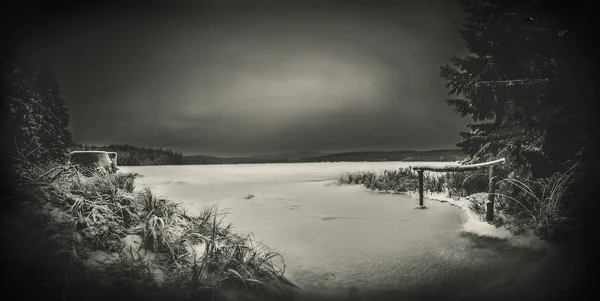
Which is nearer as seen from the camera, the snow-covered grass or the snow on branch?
the snow-covered grass

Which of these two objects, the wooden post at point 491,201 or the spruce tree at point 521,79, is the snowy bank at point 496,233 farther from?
the spruce tree at point 521,79

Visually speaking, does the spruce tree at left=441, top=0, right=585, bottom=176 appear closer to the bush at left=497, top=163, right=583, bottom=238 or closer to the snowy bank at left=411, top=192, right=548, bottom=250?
the bush at left=497, top=163, right=583, bottom=238

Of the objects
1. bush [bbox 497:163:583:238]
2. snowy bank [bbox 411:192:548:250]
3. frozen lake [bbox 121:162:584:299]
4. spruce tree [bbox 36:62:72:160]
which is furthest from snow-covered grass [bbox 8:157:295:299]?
bush [bbox 497:163:583:238]

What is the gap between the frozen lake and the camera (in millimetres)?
3041

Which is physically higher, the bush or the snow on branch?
the snow on branch

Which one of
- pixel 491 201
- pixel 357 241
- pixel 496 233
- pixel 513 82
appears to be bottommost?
pixel 357 241

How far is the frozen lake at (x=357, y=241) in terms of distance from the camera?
304 centimetres

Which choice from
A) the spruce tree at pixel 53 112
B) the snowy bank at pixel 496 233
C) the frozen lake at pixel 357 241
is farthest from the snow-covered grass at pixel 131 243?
the snowy bank at pixel 496 233

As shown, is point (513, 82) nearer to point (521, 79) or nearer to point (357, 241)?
point (521, 79)

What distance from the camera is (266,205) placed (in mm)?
5160

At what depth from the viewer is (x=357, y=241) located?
3.78m

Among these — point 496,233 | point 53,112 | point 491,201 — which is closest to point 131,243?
point 53,112

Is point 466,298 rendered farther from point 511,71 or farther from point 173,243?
point 173,243

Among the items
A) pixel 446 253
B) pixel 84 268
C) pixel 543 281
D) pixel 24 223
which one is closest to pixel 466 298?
pixel 446 253
